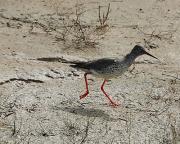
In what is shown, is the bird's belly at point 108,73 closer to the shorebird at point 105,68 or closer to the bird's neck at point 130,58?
the shorebird at point 105,68

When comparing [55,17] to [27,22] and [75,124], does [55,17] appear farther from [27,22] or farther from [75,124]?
[75,124]

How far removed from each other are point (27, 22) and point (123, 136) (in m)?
3.50

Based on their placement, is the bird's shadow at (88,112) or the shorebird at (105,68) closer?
the bird's shadow at (88,112)

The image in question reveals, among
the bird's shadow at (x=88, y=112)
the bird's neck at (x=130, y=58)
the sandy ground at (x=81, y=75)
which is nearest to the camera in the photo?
the sandy ground at (x=81, y=75)

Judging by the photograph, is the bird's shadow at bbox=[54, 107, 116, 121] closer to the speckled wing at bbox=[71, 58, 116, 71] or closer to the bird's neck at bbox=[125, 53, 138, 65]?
the speckled wing at bbox=[71, 58, 116, 71]

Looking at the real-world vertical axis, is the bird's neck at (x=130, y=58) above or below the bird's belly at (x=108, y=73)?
above

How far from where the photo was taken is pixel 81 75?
884 centimetres

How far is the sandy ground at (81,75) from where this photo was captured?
7332 mm

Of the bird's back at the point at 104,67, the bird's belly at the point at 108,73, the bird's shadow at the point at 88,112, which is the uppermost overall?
the bird's back at the point at 104,67

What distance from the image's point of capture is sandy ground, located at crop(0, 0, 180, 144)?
7.33 m

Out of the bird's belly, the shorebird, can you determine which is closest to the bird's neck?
the shorebird

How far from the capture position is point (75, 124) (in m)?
7.39

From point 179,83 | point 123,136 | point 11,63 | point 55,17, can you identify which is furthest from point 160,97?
point 55,17

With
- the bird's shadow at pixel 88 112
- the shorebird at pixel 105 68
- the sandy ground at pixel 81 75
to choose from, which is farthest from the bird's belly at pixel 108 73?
the bird's shadow at pixel 88 112
